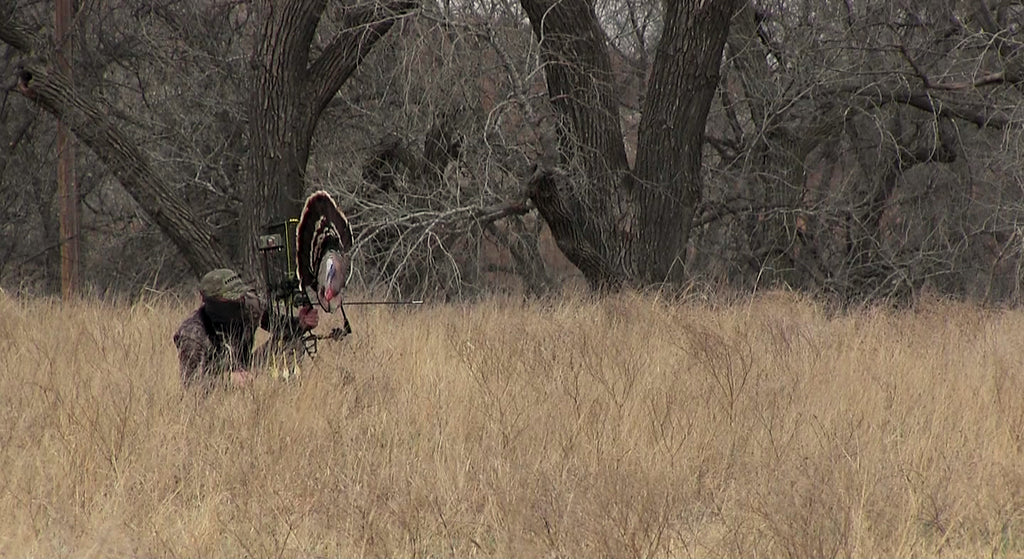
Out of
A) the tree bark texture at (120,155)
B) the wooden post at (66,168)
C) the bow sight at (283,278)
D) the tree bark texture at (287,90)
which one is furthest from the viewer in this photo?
the wooden post at (66,168)

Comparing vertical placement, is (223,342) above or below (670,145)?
below

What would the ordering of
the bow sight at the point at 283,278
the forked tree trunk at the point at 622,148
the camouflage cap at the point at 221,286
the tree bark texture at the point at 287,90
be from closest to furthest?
1. the camouflage cap at the point at 221,286
2. the bow sight at the point at 283,278
3. the tree bark texture at the point at 287,90
4. the forked tree trunk at the point at 622,148

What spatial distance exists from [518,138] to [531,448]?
19.1 ft

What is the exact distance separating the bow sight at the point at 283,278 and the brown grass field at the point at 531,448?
1.02 ft

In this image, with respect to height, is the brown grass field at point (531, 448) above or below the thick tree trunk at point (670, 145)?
below

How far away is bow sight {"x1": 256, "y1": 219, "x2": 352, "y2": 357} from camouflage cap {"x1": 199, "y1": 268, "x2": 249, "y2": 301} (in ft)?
1.11

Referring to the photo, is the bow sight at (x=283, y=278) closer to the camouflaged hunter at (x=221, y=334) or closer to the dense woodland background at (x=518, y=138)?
the camouflaged hunter at (x=221, y=334)

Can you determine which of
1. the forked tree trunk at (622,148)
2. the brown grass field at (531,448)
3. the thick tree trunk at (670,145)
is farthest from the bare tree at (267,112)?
the brown grass field at (531,448)

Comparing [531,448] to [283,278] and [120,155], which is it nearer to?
[283,278]

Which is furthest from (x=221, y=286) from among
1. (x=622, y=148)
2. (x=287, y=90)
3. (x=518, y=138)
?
(x=622, y=148)

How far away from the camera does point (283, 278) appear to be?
638 cm

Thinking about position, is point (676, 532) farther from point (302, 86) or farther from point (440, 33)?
point (302, 86)

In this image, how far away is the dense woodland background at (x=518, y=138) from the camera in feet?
34.7

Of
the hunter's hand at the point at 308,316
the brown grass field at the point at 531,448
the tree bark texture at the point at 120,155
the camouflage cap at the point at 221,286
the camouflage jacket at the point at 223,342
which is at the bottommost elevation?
the brown grass field at the point at 531,448
